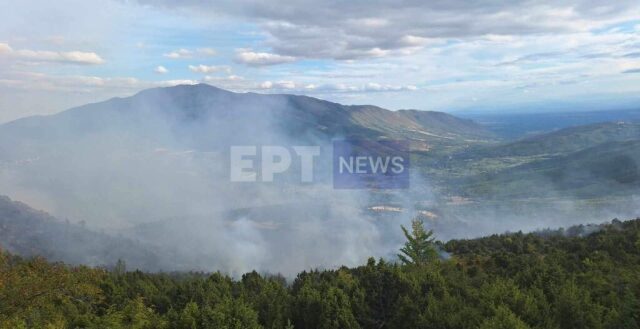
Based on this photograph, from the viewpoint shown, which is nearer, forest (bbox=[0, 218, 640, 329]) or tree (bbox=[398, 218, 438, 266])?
forest (bbox=[0, 218, 640, 329])

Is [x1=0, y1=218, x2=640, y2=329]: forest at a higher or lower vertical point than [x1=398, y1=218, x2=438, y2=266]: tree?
higher

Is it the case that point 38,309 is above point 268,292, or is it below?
above

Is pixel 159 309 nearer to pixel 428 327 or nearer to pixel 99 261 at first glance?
pixel 428 327

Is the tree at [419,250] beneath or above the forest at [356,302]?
beneath

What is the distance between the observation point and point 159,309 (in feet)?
123

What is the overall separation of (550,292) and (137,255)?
185 m

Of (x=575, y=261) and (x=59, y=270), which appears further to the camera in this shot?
(x=575, y=261)

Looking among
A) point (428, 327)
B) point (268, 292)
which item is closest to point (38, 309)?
point (268, 292)

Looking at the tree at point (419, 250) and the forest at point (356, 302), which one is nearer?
the forest at point (356, 302)

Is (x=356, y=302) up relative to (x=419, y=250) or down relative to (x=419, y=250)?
up

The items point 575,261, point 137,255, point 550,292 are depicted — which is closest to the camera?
point 550,292

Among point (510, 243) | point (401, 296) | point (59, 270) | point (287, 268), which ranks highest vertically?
point (59, 270)

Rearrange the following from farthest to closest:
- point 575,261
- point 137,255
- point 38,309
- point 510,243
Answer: point 137,255
point 510,243
point 575,261
point 38,309

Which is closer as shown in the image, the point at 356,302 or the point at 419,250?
the point at 356,302
